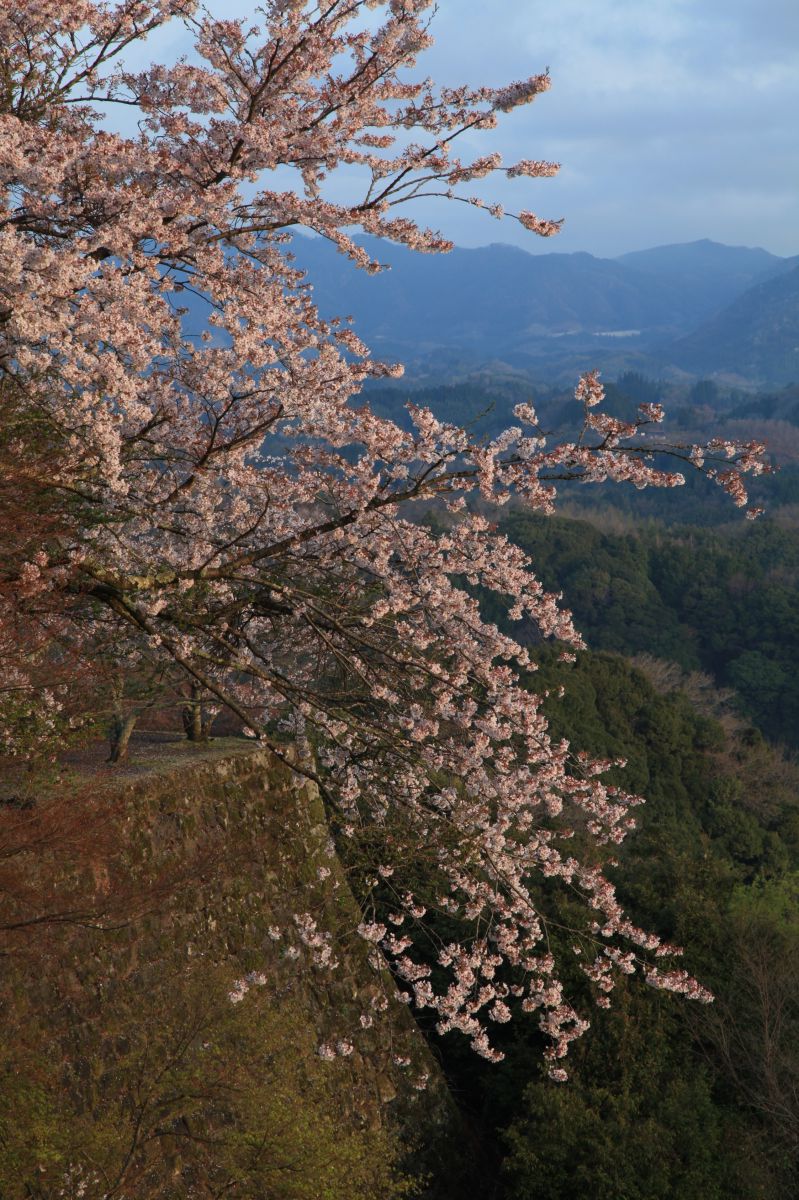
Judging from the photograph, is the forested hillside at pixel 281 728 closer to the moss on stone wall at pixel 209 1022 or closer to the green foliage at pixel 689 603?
the moss on stone wall at pixel 209 1022

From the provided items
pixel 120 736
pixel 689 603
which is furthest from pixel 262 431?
pixel 689 603

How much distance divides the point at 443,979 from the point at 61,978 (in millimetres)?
5477

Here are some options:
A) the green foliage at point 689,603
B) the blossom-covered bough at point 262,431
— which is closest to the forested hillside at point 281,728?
the blossom-covered bough at point 262,431

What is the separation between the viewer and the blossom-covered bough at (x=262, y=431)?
181 inches

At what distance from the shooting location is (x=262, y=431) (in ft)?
17.2

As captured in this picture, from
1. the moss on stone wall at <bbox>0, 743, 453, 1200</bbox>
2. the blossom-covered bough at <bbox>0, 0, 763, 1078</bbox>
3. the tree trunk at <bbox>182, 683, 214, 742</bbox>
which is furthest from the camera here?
the tree trunk at <bbox>182, 683, 214, 742</bbox>

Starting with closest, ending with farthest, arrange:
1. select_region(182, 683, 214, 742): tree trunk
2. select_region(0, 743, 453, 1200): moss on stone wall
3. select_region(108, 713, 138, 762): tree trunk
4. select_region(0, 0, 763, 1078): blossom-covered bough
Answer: select_region(0, 0, 763, 1078): blossom-covered bough, select_region(0, 743, 453, 1200): moss on stone wall, select_region(108, 713, 138, 762): tree trunk, select_region(182, 683, 214, 742): tree trunk

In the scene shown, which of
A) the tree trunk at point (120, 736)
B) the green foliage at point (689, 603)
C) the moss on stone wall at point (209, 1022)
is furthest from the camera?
the green foliage at point (689, 603)

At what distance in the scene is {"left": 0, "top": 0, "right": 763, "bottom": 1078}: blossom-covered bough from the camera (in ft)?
15.1

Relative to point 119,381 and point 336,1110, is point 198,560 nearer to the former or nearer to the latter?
point 119,381

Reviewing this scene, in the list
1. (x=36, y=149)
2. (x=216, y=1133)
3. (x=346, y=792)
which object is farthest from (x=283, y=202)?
(x=216, y=1133)

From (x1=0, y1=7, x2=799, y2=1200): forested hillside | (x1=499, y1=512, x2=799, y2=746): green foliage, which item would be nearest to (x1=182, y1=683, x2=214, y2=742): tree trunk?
(x1=0, y1=7, x2=799, y2=1200): forested hillside

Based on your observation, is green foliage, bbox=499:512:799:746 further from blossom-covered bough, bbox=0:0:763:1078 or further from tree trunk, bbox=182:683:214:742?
blossom-covered bough, bbox=0:0:763:1078

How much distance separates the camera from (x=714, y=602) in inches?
1887
